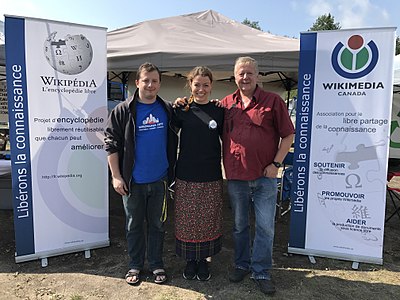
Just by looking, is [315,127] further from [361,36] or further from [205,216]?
[205,216]

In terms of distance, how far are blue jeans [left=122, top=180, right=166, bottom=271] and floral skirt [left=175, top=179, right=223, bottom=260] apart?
5.1 inches

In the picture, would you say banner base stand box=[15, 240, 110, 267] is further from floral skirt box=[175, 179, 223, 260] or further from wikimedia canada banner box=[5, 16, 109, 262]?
floral skirt box=[175, 179, 223, 260]

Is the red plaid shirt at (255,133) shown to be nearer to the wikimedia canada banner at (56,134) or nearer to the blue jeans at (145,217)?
the blue jeans at (145,217)

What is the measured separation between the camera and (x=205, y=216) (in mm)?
2297

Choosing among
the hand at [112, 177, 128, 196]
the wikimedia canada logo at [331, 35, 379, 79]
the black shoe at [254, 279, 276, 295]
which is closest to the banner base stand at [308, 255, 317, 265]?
the black shoe at [254, 279, 276, 295]

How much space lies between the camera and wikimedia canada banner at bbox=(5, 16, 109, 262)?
8.16 ft

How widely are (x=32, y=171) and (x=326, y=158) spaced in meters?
2.32

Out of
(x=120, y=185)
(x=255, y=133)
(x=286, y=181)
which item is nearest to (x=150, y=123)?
(x=120, y=185)

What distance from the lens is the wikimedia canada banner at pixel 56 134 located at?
2488 mm

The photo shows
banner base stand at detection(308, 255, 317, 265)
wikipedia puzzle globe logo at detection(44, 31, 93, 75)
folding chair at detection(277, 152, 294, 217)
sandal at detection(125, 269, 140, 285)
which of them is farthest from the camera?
folding chair at detection(277, 152, 294, 217)

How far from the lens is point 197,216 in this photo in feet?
7.49

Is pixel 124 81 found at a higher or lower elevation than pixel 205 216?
higher

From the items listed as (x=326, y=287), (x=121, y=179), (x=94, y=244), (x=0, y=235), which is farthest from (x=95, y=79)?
(x=326, y=287)

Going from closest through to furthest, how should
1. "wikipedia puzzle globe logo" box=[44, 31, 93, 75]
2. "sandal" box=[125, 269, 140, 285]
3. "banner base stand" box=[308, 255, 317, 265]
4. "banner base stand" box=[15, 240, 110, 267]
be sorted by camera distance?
1. "sandal" box=[125, 269, 140, 285]
2. "wikipedia puzzle globe logo" box=[44, 31, 93, 75]
3. "banner base stand" box=[15, 240, 110, 267]
4. "banner base stand" box=[308, 255, 317, 265]
